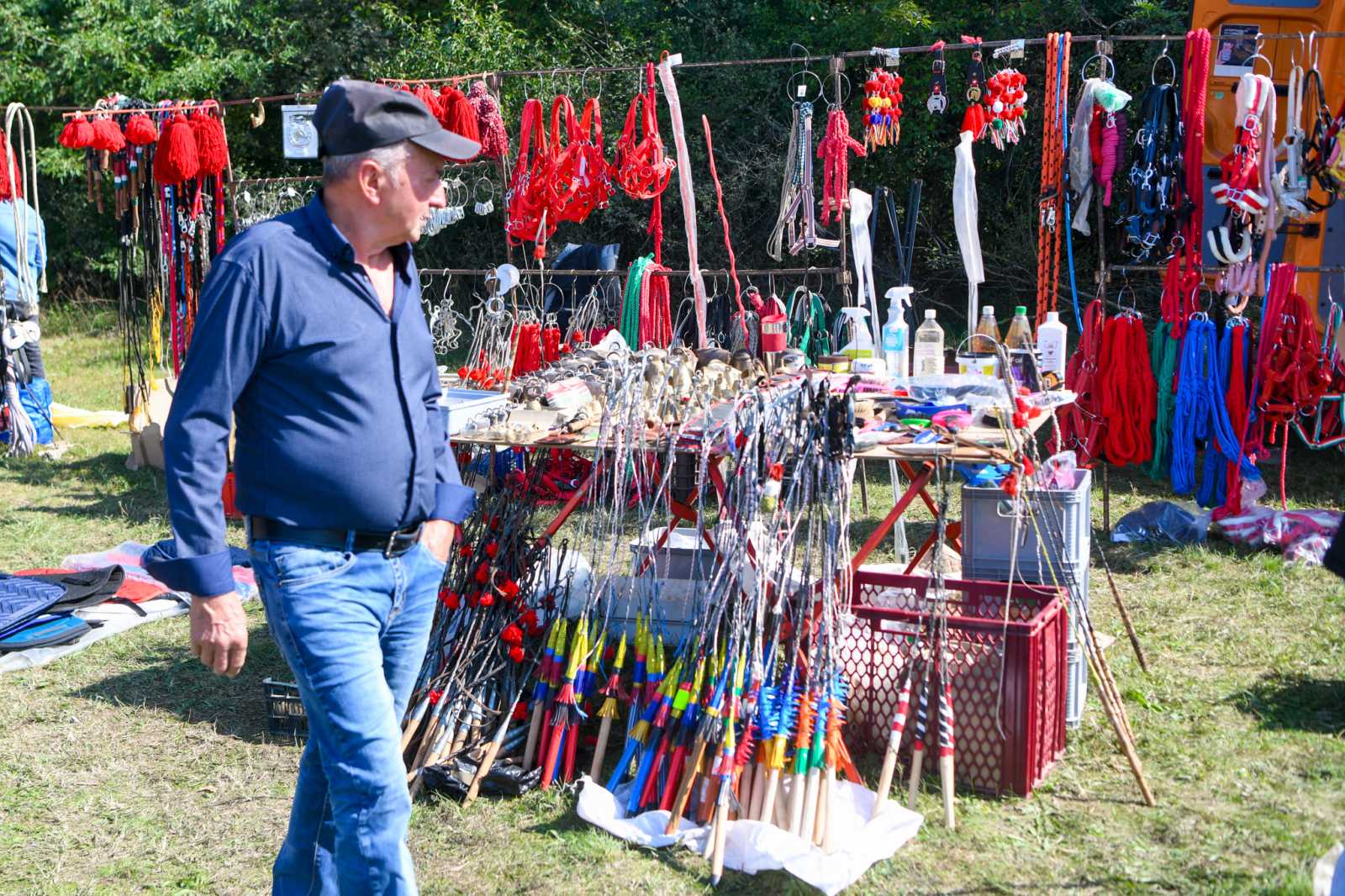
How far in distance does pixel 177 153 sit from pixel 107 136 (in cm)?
49

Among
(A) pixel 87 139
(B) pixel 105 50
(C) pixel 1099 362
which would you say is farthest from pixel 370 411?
(B) pixel 105 50

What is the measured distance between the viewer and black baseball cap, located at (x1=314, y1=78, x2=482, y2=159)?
2.48m

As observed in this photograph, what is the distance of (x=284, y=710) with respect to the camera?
4.38m

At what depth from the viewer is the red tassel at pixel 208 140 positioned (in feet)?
25.6

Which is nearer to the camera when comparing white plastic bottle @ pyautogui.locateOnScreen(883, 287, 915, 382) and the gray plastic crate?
the gray plastic crate

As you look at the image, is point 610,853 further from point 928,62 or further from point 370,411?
point 928,62

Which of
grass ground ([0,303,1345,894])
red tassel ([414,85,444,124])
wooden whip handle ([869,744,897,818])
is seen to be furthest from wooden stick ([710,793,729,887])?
red tassel ([414,85,444,124])

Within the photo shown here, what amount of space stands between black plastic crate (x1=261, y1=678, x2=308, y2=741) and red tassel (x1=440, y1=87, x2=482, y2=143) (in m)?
3.70

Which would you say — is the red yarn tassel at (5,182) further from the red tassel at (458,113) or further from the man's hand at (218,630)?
the man's hand at (218,630)

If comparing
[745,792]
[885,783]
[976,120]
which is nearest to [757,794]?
[745,792]

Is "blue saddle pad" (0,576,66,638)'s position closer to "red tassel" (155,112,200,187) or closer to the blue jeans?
"red tassel" (155,112,200,187)

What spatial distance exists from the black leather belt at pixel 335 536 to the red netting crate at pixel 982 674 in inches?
67.1

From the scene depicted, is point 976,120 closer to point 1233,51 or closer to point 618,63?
point 1233,51

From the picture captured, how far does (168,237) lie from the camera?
8.13m
